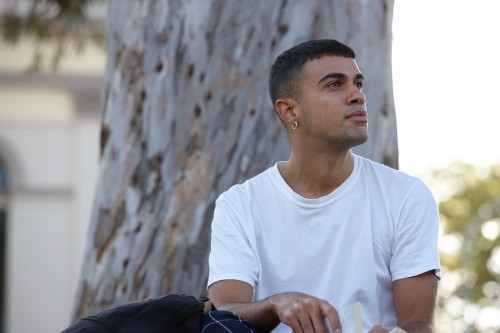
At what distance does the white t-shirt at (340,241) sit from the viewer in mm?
2951

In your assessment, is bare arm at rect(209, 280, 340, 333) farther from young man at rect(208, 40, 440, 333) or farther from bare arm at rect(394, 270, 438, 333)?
bare arm at rect(394, 270, 438, 333)

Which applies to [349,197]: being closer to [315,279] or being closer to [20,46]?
[315,279]

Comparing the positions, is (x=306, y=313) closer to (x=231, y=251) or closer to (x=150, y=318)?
(x=150, y=318)

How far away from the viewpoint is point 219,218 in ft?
10.4

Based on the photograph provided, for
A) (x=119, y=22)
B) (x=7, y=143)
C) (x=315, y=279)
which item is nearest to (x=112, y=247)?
(x=119, y=22)

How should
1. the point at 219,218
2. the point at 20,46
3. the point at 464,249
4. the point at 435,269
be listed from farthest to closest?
the point at 464,249 → the point at 20,46 → the point at 219,218 → the point at 435,269

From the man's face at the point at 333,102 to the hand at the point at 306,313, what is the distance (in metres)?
0.70

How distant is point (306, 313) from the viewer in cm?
256

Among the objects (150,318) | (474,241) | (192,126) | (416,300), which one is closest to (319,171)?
(416,300)

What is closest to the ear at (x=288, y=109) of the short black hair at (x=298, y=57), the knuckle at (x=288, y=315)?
the short black hair at (x=298, y=57)

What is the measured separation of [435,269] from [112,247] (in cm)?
242

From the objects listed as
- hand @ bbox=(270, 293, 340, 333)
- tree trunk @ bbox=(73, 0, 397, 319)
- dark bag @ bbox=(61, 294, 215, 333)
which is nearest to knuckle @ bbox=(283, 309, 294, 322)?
hand @ bbox=(270, 293, 340, 333)

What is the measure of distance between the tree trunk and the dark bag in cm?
199

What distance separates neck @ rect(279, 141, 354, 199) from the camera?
315 centimetres
